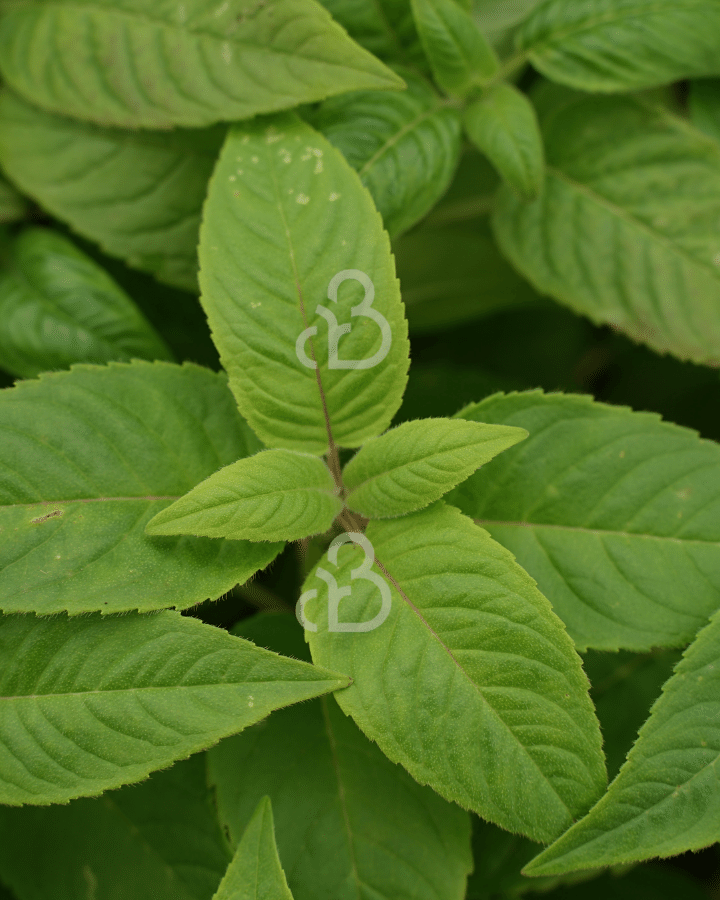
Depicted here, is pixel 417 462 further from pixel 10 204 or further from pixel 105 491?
pixel 10 204

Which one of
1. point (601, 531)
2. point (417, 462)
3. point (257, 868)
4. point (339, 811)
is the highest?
point (417, 462)

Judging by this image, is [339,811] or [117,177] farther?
[117,177]

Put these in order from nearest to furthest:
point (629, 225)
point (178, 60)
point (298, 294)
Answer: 1. point (298, 294)
2. point (178, 60)
3. point (629, 225)

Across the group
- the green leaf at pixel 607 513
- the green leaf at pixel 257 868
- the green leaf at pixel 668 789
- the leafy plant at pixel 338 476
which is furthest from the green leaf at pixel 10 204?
the green leaf at pixel 668 789

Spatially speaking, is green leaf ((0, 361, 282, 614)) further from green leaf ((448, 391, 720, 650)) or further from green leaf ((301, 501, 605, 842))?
green leaf ((448, 391, 720, 650))

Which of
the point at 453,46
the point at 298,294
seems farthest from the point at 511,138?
the point at 298,294

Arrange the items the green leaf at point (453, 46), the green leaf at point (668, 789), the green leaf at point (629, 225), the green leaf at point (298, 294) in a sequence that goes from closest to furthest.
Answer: the green leaf at point (668, 789) → the green leaf at point (298, 294) → the green leaf at point (453, 46) → the green leaf at point (629, 225)

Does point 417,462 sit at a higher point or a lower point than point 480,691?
higher

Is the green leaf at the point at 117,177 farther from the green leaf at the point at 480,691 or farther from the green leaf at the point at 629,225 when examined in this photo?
the green leaf at the point at 480,691
